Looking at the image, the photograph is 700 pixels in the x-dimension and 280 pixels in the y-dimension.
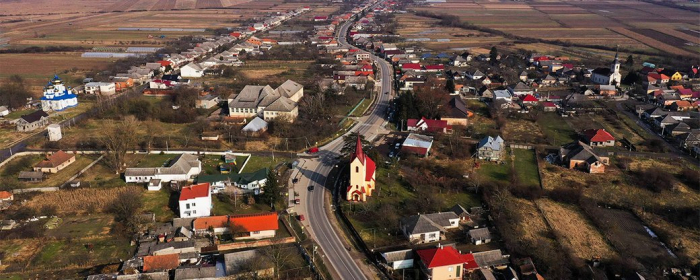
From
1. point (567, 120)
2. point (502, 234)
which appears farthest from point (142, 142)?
point (567, 120)

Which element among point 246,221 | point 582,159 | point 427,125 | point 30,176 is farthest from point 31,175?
point 582,159

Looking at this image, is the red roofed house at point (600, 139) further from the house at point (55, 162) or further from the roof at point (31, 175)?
the roof at point (31, 175)

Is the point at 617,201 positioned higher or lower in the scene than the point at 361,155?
lower

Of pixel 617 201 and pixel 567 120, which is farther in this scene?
pixel 567 120

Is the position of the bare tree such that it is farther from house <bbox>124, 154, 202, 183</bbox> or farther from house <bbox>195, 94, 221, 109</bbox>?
house <bbox>195, 94, 221, 109</bbox>

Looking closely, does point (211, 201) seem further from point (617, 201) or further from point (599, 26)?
point (599, 26)

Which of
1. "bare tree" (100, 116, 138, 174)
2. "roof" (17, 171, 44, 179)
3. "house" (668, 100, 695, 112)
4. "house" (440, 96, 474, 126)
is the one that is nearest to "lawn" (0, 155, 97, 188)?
"roof" (17, 171, 44, 179)
